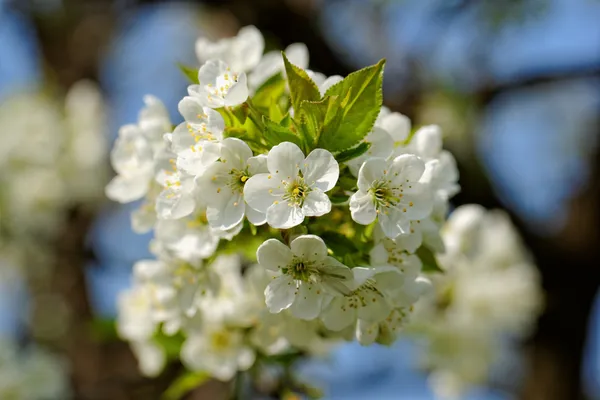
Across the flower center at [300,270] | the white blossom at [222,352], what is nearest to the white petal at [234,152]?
the flower center at [300,270]

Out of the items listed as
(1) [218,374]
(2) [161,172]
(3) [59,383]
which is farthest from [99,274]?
(2) [161,172]

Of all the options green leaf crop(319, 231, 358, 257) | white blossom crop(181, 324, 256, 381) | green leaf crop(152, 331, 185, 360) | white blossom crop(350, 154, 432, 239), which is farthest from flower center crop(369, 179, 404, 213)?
green leaf crop(152, 331, 185, 360)

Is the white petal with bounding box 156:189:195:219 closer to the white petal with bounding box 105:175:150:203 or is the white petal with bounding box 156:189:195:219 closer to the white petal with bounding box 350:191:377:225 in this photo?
the white petal with bounding box 105:175:150:203

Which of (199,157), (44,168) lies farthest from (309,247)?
(44,168)

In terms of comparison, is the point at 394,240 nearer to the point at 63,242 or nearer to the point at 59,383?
the point at 59,383

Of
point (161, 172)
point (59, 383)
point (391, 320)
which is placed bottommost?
point (59, 383)

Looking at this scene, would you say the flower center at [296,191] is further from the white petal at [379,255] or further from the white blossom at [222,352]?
the white blossom at [222,352]
